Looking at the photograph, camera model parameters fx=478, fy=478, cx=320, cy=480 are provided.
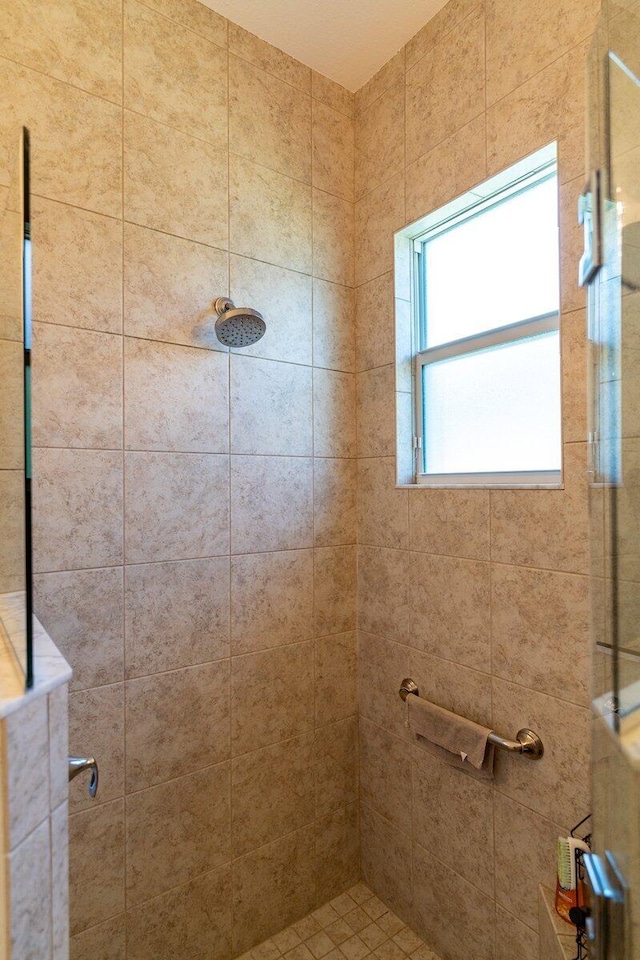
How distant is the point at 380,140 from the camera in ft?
5.65

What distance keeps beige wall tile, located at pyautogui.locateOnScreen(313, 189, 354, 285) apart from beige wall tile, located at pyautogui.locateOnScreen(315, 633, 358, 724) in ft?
4.40

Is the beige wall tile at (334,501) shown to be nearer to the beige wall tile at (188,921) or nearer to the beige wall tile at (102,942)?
the beige wall tile at (188,921)

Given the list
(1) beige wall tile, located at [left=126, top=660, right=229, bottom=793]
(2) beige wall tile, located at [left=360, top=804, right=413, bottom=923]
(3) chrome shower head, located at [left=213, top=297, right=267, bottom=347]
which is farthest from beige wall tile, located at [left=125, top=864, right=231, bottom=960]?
(3) chrome shower head, located at [left=213, top=297, right=267, bottom=347]

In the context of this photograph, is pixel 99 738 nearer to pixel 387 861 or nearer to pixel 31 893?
pixel 31 893

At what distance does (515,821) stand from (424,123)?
6.84ft

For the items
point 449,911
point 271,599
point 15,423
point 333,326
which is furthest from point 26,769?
point 333,326

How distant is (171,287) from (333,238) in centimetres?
70

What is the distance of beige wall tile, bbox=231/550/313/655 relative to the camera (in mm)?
1527

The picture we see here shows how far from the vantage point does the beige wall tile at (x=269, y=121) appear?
154 centimetres

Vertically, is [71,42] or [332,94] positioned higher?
[332,94]

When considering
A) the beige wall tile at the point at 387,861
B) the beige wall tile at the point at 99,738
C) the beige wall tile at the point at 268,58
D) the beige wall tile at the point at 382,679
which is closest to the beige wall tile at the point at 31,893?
the beige wall tile at the point at 99,738

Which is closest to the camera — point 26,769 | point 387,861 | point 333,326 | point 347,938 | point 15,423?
point 26,769

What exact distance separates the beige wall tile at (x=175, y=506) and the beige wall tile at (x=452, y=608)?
25.3 inches

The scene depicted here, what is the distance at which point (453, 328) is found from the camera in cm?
161
